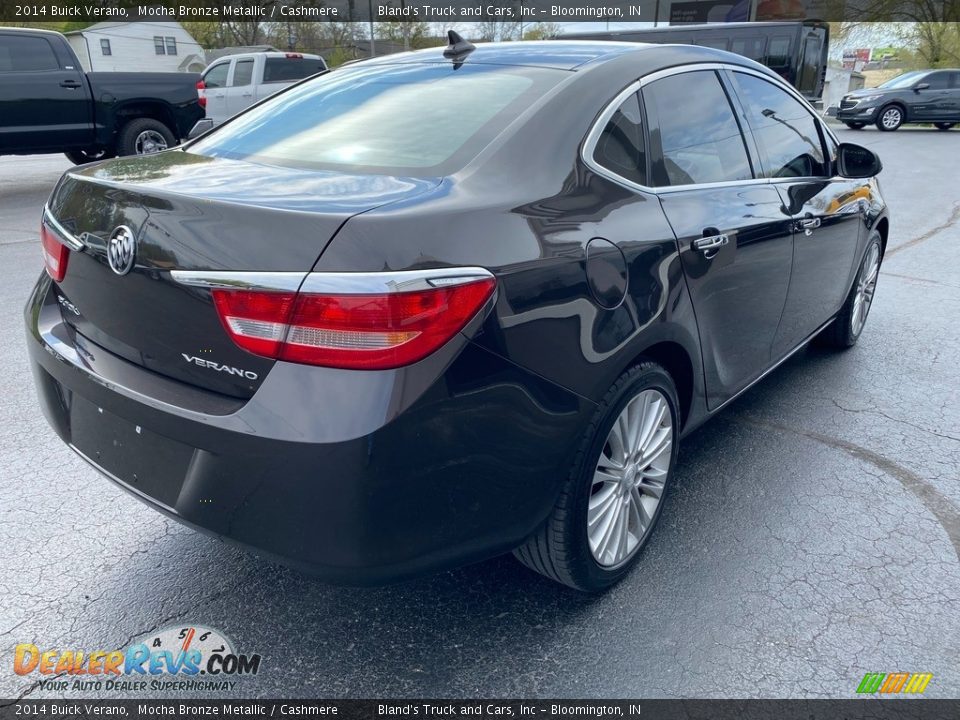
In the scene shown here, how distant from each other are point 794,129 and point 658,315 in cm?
180

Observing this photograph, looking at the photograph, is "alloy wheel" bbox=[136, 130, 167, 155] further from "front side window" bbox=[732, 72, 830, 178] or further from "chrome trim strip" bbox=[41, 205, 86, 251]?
"front side window" bbox=[732, 72, 830, 178]

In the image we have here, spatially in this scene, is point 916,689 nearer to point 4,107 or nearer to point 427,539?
point 427,539

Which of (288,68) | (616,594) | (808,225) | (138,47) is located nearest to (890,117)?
(288,68)

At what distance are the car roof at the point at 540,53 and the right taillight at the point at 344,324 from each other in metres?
1.28

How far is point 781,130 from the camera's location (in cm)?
343

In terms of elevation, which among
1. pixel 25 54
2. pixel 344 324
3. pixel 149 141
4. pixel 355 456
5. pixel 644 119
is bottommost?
pixel 149 141

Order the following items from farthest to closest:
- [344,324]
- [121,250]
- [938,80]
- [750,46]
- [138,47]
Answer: [138,47], [938,80], [750,46], [121,250], [344,324]

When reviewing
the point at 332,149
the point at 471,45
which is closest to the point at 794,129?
the point at 471,45

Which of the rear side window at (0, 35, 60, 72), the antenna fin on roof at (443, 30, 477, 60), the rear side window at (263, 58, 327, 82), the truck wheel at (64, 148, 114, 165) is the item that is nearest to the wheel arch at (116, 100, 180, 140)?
the truck wheel at (64, 148, 114, 165)

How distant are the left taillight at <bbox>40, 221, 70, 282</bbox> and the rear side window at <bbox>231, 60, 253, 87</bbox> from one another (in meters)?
14.3

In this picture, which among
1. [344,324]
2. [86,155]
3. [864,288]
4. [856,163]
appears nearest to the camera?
[344,324]

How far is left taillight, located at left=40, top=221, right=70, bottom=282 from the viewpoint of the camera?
2.18 m

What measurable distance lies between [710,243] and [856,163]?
1.78m

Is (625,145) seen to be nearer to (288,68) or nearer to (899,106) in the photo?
(288,68)
